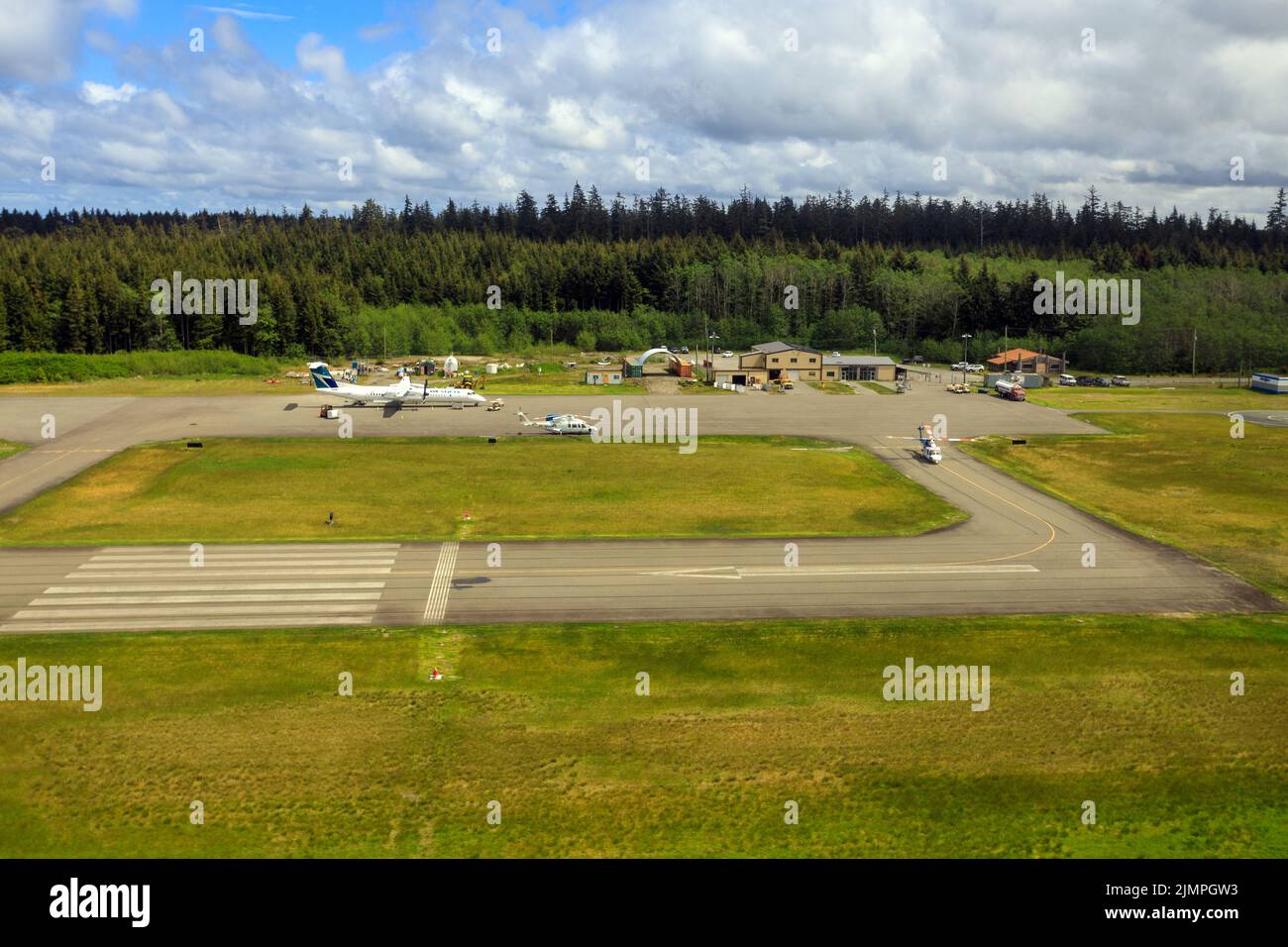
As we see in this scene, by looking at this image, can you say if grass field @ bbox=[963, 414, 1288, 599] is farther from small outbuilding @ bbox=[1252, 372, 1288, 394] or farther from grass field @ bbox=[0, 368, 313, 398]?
grass field @ bbox=[0, 368, 313, 398]

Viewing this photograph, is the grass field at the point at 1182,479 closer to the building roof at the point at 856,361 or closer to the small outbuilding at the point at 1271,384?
the small outbuilding at the point at 1271,384

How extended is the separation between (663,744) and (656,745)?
26 centimetres

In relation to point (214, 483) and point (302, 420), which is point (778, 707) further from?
point (302, 420)

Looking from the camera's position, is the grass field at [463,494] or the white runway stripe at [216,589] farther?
the grass field at [463,494]

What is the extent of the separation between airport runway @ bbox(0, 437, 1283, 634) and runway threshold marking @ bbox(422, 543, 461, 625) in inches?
5.9

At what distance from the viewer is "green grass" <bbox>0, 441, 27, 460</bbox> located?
79750 mm

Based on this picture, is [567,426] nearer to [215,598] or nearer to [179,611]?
[215,598]

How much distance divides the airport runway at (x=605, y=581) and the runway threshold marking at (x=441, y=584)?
15 centimetres

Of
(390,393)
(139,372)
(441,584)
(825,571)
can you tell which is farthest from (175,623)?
(139,372)

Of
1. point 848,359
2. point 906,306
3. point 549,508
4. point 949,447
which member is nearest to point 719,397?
point 848,359

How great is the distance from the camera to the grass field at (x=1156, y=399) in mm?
116625

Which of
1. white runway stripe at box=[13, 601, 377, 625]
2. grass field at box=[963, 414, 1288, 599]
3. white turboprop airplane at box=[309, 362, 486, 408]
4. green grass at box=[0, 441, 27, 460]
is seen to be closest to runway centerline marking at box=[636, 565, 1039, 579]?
grass field at box=[963, 414, 1288, 599]

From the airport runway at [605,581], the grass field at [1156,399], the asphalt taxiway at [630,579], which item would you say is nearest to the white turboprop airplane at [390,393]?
the asphalt taxiway at [630,579]

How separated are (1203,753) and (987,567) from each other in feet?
67.6
